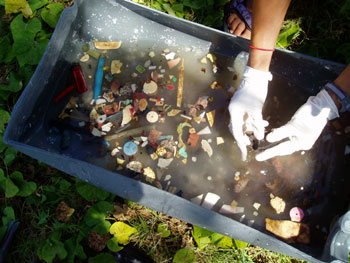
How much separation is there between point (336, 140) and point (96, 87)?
1228 mm

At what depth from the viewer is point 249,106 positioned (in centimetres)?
129

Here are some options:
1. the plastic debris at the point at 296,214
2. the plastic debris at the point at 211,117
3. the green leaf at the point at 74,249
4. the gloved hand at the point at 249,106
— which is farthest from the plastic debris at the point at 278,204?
the green leaf at the point at 74,249

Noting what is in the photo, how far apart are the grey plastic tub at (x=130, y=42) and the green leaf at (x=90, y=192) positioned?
5.3 inches

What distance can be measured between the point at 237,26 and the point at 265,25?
0.45 m

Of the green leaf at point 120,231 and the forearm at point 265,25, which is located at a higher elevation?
the forearm at point 265,25

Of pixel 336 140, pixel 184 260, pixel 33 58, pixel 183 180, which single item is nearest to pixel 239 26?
pixel 336 140

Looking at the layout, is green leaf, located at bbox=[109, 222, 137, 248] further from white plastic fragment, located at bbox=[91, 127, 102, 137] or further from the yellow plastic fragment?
the yellow plastic fragment

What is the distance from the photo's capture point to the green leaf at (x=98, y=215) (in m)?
1.36

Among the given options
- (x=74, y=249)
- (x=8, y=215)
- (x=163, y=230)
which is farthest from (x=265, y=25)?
(x=8, y=215)

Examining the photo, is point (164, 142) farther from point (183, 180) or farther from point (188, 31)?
point (188, 31)

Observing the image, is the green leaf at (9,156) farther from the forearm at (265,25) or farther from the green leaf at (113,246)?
the forearm at (265,25)

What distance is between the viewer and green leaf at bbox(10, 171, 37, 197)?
4.58 ft

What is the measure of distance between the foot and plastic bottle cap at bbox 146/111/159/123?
2.18 feet

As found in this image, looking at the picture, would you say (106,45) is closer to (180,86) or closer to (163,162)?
(180,86)
